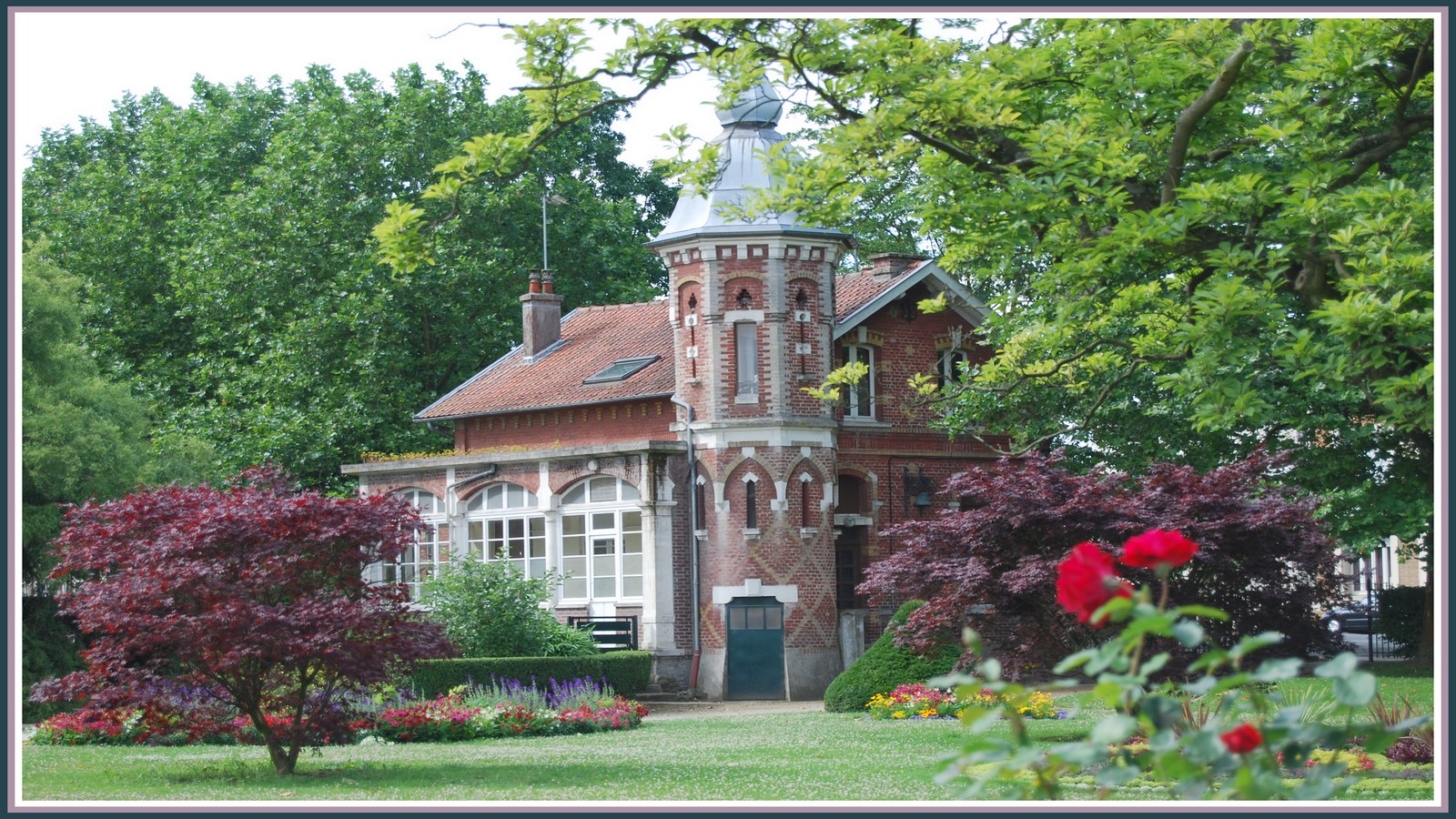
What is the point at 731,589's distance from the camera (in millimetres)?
30484

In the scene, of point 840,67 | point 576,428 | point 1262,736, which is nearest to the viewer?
point 1262,736

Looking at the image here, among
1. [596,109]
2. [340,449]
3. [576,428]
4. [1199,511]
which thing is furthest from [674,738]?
[340,449]

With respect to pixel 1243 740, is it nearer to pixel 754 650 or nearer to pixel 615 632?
pixel 754 650

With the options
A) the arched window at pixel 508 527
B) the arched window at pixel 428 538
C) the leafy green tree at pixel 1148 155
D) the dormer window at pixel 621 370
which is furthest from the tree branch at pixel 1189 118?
the arched window at pixel 428 538

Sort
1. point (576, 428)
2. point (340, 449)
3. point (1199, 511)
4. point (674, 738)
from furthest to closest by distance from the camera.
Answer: point (340, 449) → point (576, 428) → point (674, 738) → point (1199, 511)

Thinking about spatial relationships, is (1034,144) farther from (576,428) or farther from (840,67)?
(576,428)

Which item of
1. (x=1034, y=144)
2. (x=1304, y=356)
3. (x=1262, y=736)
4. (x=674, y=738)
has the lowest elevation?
(x=674, y=738)

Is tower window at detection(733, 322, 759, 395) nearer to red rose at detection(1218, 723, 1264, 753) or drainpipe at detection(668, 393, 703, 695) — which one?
drainpipe at detection(668, 393, 703, 695)

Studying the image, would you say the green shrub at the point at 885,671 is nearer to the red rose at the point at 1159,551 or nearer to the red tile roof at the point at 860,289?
the red tile roof at the point at 860,289

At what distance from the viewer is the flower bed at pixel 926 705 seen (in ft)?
70.1

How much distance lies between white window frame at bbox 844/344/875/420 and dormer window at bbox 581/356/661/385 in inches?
160

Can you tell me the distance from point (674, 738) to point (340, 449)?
21.3 meters

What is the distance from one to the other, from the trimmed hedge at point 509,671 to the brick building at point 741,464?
8.57ft

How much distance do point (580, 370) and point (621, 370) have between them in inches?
55.0
